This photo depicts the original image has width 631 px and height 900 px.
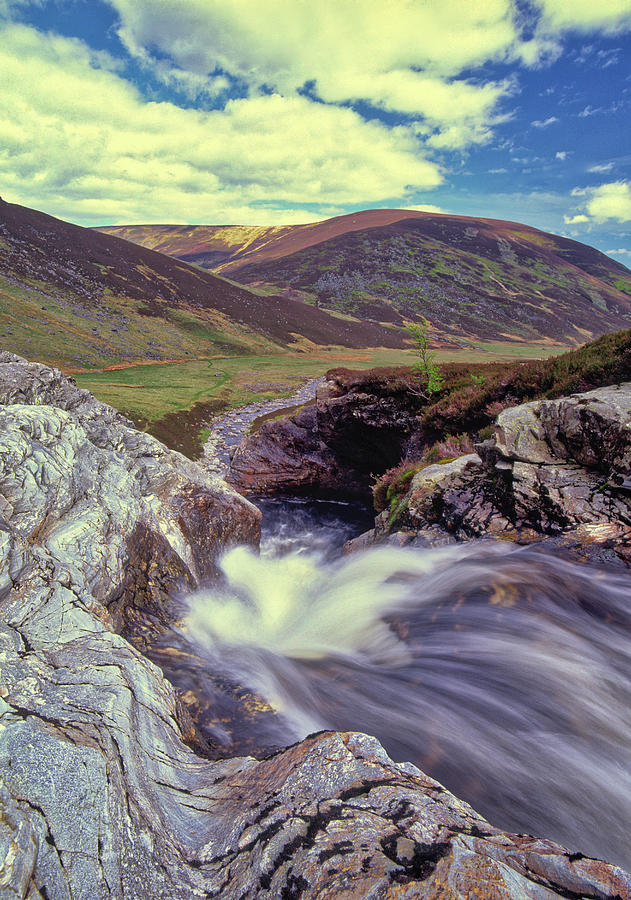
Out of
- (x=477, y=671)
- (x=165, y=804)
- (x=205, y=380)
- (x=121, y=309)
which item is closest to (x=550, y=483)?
(x=477, y=671)

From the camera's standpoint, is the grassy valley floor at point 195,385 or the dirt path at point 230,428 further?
the grassy valley floor at point 195,385

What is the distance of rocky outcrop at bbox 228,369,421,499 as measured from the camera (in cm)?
2667

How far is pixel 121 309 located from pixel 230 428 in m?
57.4

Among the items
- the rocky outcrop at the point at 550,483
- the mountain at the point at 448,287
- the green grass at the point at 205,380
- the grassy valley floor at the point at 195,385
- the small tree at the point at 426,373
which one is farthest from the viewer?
the mountain at the point at 448,287

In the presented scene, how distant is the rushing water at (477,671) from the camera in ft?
17.3

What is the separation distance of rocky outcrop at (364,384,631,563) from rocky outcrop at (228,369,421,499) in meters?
13.3

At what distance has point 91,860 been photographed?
3213 mm

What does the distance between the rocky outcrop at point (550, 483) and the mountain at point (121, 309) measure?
54.6 metres

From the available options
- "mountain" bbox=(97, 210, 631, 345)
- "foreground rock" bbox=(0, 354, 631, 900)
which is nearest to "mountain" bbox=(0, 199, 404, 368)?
"mountain" bbox=(97, 210, 631, 345)

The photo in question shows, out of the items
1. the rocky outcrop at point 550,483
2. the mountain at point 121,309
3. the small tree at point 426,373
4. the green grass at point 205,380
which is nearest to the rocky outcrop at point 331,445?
the small tree at point 426,373

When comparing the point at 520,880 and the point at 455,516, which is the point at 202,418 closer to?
the point at 455,516

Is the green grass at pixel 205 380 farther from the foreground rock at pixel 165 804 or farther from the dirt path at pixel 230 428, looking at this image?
the foreground rock at pixel 165 804

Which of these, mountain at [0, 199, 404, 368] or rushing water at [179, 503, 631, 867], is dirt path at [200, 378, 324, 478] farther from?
mountain at [0, 199, 404, 368]

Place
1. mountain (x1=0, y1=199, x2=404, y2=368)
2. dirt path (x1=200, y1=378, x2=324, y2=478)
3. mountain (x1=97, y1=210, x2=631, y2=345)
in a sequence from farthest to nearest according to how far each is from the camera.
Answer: mountain (x1=97, y1=210, x2=631, y2=345), mountain (x1=0, y1=199, x2=404, y2=368), dirt path (x1=200, y1=378, x2=324, y2=478)
